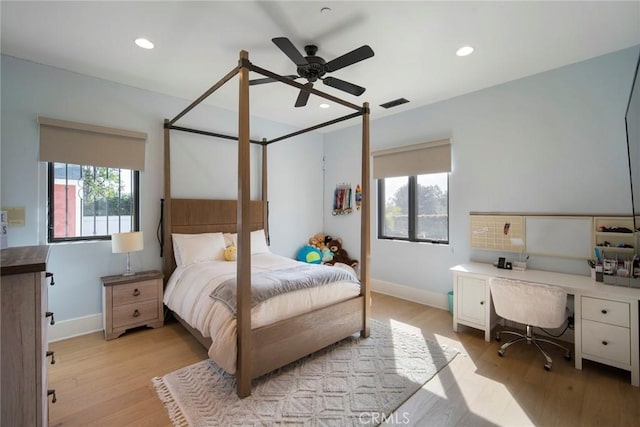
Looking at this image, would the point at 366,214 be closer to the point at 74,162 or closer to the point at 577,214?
the point at 577,214

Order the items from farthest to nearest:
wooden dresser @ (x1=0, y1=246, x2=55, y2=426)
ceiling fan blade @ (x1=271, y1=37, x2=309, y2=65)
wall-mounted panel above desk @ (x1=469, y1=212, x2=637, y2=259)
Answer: wall-mounted panel above desk @ (x1=469, y1=212, x2=637, y2=259) → ceiling fan blade @ (x1=271, y1=37, x2=309, y2=65) → wooden dresser @ (x1=0, y1=246, x2=55, y2=426)

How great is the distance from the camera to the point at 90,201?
3.07 m

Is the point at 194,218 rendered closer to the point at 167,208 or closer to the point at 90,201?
the point at 167,208

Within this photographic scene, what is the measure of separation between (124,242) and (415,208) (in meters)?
3.60

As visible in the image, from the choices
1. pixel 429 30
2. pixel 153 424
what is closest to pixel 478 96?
pixel 429 30

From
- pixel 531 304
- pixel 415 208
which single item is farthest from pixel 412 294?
pixel 531 304

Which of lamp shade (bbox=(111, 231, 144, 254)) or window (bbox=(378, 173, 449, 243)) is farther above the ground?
window (bbox=(378, 173, 449, 243))

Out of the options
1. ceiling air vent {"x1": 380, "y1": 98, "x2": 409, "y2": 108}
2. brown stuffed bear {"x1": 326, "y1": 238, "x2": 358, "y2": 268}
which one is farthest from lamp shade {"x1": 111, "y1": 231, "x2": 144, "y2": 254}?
ceiling air vent {"x1": 380, "y1": 98, "x2": 409, "y2": 108}

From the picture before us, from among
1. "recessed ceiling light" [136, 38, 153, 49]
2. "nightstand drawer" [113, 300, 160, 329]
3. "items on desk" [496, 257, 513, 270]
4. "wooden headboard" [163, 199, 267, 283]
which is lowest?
"nightstand drawer" [113, 300, 160, 329]

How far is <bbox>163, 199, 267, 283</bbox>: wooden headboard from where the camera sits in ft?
11.0

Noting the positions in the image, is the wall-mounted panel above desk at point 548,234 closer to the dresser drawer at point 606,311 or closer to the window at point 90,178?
the dresser drawer at point 606,311

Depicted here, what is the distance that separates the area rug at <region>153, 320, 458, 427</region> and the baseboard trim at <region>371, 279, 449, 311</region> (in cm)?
111

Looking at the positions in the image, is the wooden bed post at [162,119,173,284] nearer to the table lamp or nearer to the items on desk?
the table lamp

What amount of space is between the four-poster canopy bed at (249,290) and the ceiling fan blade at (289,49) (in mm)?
163
